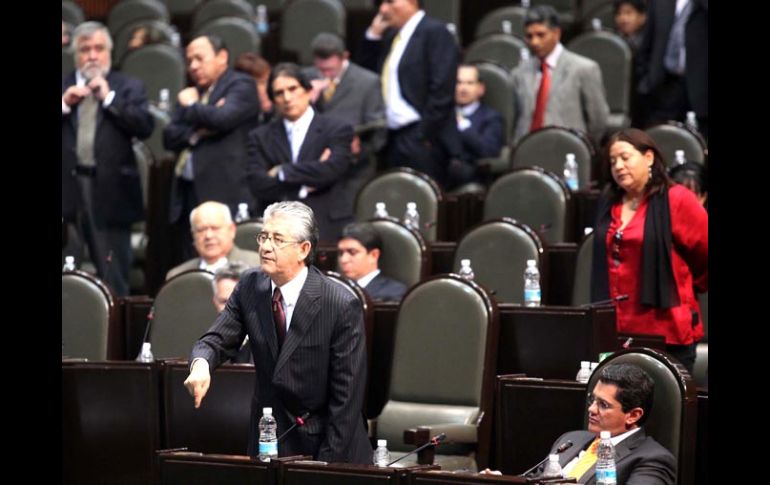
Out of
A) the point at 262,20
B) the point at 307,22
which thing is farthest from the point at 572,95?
the point at 262,20

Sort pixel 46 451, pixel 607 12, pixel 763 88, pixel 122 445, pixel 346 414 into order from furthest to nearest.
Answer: pixel 607 12
pixel 122 445
pixel 346 414
pixel 46 451
pixel 763 88

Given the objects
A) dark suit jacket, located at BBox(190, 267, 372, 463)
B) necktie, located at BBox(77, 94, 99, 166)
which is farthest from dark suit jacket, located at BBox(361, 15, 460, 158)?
dark suit jacket, located at BBox(190, 267, 372, 463)

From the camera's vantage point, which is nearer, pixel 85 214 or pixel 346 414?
pixel 346 414

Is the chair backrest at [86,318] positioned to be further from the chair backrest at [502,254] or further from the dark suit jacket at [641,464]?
the dark suit jacket at [641,464]

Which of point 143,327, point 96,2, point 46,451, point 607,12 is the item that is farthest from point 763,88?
point 96,2

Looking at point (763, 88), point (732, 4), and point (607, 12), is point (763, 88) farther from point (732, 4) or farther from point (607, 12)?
point (607, 12)

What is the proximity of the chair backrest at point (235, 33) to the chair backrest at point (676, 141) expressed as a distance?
3.08 metres

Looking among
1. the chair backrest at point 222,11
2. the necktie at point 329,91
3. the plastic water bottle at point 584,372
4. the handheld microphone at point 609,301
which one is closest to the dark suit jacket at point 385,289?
the handheld microphone at point 609,301

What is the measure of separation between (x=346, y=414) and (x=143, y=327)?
6.06 feet

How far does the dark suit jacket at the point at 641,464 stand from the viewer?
11.6 feet

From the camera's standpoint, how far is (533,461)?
4.33m

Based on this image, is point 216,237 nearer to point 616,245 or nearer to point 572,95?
point 616,245

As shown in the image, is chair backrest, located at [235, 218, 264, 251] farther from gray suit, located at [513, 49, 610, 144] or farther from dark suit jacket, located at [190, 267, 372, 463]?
dark suit jacket, located at [190, 267, 372, 463]

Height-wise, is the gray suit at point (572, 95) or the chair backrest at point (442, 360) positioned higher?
the gray suit at point (572, 95)
